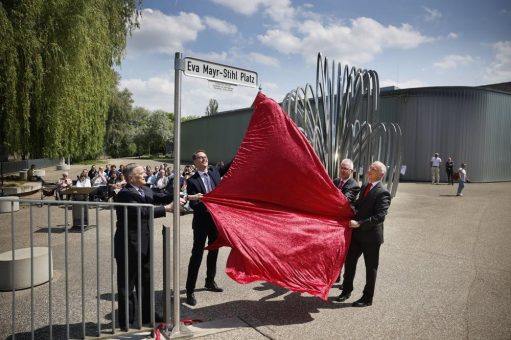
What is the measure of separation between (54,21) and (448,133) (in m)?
21.6

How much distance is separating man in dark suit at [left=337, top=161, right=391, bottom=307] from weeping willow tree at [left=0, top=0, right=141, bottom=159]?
503 inches

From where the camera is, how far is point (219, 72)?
3.54m

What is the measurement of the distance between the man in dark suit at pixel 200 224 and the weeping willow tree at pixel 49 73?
1118 cm

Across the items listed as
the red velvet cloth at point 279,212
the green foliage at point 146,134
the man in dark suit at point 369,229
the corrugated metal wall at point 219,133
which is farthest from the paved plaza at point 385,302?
the green foliage at point 146,134

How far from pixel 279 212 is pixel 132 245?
1736 millimetres

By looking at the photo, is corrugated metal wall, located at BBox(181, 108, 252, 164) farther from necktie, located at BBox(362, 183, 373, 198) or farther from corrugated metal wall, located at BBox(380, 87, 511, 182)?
necktie, located at BBox(362, 183, 373, 198)

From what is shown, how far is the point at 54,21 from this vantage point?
44.0 ft

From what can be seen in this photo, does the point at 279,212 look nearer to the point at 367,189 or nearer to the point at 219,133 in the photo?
the point at 367,189

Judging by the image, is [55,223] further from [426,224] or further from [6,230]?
[426,224]

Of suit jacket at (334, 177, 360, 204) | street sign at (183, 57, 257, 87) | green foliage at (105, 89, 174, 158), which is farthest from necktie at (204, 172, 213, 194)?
green foliage at (105, 89, 174, 158)

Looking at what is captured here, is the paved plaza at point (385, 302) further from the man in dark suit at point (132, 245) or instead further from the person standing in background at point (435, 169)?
the person standing in background at point (435, 169)

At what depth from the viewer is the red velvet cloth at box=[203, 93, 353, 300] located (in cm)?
393

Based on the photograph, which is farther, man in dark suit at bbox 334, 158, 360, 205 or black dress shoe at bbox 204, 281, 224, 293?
man in dark suit at bbox 334, 158, 360, 205

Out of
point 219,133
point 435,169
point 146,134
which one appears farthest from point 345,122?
point 146,134
